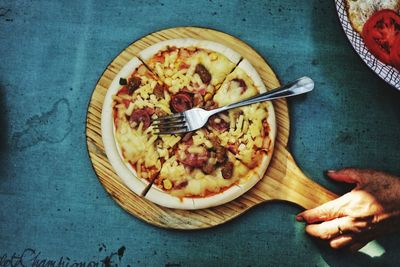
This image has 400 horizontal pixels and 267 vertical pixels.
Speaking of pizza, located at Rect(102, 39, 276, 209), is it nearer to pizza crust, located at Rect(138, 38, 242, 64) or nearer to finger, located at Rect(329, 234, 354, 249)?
pizza crust, located at Rect(138, 38, 242, 64)

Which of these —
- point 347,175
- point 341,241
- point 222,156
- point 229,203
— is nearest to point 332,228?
point 341,241

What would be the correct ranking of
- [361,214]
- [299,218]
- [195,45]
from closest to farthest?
[361,214] → [299,218] → [195,45]

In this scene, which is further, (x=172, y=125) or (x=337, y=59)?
(x=337, y=59)

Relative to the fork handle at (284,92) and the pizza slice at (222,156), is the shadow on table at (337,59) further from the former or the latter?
the pizza slice at (222,156)

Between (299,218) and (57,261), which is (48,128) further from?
(299,218)

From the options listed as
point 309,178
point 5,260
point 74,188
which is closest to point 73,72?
point 74,188

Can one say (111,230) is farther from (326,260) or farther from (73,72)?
(326,260)

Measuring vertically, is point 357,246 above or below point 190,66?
below
